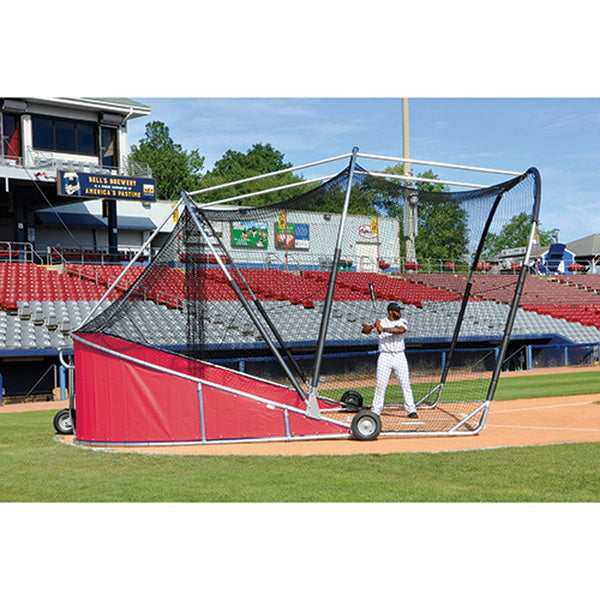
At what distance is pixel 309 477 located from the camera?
666 centimetres

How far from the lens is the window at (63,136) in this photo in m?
30.8

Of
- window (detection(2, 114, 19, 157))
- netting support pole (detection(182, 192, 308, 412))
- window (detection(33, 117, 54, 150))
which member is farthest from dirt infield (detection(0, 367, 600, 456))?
window (detection(33, 117, 54, 150))

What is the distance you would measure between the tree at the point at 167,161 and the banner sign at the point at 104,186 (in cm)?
2823

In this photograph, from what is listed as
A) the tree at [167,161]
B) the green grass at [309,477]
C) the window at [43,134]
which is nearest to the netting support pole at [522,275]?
the green grass at [309,477]

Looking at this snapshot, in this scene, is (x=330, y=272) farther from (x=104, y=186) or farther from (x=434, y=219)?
(x=104, y=186)

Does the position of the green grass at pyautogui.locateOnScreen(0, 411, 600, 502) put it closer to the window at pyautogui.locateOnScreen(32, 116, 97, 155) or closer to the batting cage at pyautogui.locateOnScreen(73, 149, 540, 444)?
the batting cage at pyautogui.locateOnScreen(73, 149, 540, 444)

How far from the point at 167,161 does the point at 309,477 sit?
189 ft

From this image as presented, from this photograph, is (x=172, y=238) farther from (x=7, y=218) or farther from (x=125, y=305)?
(x=7, y=218)

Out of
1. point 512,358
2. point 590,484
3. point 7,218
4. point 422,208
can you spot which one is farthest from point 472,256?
point 7,218

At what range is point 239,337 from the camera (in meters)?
14.2

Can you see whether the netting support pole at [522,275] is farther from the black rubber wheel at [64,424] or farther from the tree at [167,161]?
the tree at [167,161]

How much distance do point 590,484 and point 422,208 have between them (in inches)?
218

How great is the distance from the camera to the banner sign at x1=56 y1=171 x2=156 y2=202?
27.3 meters

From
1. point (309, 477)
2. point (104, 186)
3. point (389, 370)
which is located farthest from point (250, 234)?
point (104, 186)
